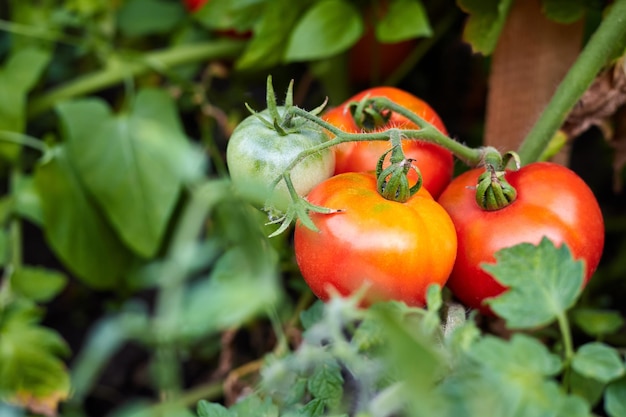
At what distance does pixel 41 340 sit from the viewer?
876mm

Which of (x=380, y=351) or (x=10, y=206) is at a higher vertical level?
(x=380, y=351)

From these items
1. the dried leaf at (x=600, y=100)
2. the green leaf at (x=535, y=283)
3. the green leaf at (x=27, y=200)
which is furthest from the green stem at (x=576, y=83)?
the green leaf at (x=27, y=200)

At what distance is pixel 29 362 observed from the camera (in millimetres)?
878

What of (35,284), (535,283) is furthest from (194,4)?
(535,283)

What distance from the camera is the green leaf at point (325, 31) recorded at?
89 cm

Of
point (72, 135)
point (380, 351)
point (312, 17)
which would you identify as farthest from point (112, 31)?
point (380, 351)

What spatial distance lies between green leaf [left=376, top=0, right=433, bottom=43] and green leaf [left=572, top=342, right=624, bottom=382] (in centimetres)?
53

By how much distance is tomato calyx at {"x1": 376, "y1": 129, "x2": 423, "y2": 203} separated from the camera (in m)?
0.51

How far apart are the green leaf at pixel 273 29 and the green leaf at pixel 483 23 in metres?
0.25

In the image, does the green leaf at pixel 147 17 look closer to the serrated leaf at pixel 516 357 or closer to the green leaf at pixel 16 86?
the green leaf at pixel 16 86

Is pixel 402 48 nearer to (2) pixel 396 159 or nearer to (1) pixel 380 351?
(2) pixel 396 159

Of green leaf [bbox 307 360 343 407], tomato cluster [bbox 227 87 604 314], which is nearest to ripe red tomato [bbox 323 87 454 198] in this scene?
tomato cluster [bbox 227 87 604 314]

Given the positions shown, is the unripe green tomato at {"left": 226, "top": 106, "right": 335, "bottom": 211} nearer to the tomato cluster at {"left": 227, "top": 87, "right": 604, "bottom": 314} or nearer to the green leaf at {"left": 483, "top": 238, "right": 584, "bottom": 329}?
the tomato cluster at {"left": 227, "top": 87, "right": 604, "bottom": 314}

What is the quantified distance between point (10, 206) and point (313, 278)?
27.5 inches
